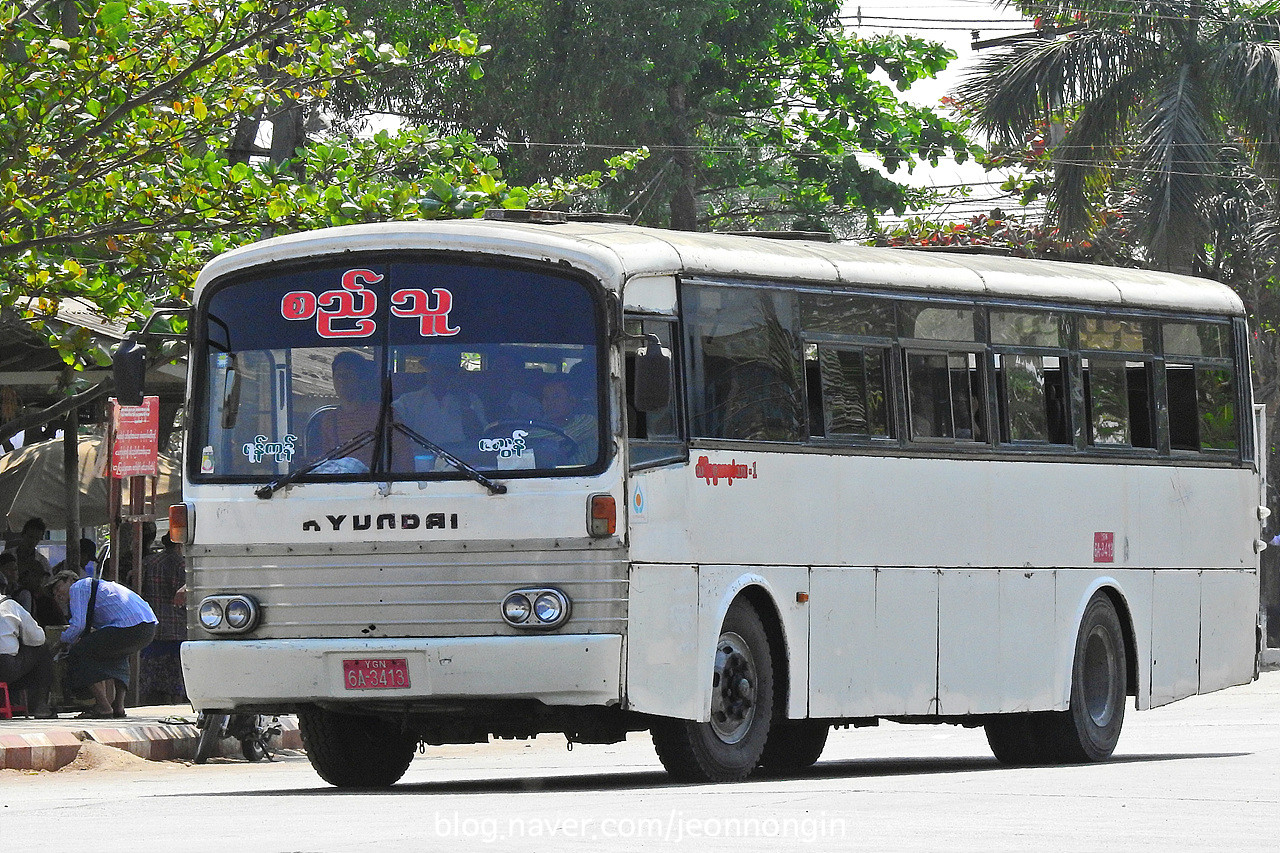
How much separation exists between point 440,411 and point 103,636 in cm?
777

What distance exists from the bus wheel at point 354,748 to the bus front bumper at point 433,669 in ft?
2.62

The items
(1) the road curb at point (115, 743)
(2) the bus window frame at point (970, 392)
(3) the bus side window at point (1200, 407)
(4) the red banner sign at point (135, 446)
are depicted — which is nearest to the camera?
(2) the bus window frame at point (970, 392)

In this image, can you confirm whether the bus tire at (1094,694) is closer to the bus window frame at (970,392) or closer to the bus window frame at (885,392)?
the bus window frame at (970,392)

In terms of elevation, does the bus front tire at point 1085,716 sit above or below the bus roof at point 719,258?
below

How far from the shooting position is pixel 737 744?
12555 mm

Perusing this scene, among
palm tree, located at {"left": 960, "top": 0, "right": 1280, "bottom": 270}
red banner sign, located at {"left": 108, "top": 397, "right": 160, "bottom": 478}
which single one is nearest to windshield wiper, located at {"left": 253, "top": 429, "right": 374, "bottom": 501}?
red banner sign, located at {"left": 108, "top": 397, "right": 160, "bottom": 478}

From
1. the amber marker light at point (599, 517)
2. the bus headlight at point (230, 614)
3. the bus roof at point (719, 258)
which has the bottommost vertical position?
the bus headlight at point (230, 614)

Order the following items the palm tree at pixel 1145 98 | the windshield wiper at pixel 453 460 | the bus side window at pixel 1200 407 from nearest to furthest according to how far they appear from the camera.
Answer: the windshield wiper at pixel 453 460, the bus side window at pixel 1200 407, the palm tree at pixel 1145 98

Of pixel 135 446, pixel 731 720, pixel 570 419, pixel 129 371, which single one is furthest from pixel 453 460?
pixel 135 446

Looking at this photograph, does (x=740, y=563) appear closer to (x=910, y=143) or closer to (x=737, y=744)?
(x=737, y=744)

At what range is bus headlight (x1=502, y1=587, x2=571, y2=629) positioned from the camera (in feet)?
37.8

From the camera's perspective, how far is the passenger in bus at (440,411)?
11.7 m

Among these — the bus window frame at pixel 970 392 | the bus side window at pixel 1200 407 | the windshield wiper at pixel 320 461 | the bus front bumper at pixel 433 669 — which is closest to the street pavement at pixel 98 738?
the bus front bumper at pixel 433 669

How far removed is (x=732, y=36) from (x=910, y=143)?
349cm
